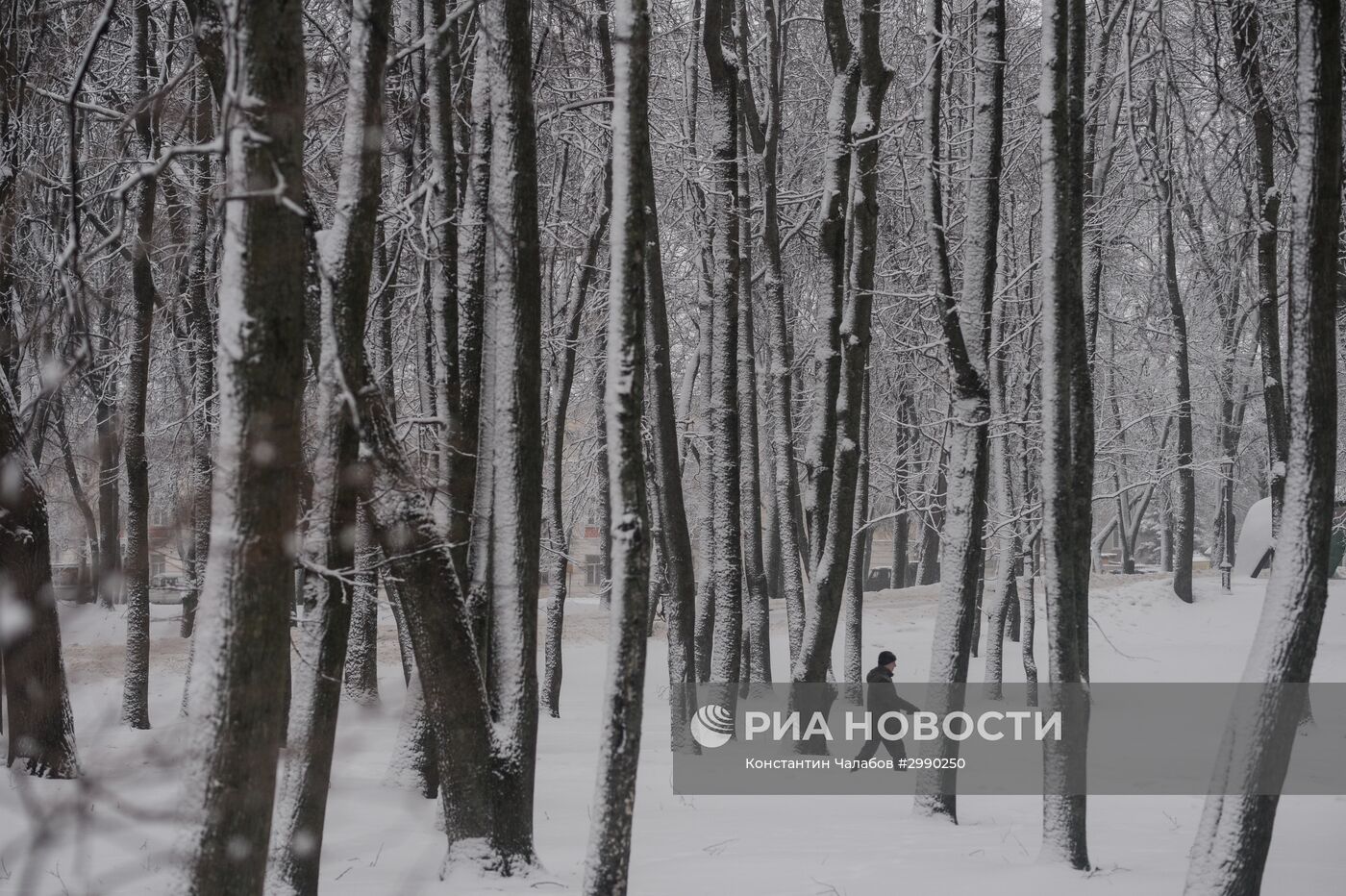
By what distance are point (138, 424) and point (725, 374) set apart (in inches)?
263

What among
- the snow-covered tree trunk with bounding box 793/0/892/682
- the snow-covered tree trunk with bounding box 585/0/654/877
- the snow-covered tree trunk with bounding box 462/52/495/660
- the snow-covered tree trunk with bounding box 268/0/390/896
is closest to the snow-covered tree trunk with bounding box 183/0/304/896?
the snow-covered tree trunk with bounding box 268/0/390/896

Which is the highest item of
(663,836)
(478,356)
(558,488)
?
(478,356)

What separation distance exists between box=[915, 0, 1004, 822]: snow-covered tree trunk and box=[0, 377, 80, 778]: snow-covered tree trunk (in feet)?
21.8

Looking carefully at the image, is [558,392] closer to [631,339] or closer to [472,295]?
[472,295]

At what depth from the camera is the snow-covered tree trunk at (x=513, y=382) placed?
21.1 ft

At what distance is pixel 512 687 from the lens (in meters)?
6.46

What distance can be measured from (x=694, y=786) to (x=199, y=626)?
6.95m

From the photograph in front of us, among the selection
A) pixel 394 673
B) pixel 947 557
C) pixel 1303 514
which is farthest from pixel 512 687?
pixel 394 673

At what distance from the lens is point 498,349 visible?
6480 mm

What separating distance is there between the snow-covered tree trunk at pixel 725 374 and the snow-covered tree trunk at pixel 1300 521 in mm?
6114

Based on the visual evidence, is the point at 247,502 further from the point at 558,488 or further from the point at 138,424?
the point at 558,488

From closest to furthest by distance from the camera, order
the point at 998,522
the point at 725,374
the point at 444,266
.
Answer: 1. the point at 444,266
2. the point at 725,374
3. the point at 998,522

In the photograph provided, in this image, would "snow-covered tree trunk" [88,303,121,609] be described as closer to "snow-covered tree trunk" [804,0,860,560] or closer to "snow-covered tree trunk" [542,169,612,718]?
"snow-covered tree trunk" [542,169,612,718]

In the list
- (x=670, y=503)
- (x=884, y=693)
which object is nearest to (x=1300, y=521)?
(x=884, y=693)
